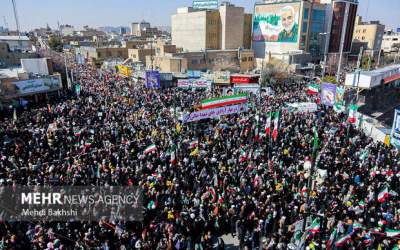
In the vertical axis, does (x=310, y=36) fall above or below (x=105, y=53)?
above

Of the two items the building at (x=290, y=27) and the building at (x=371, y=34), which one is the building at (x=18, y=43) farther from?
the building at (x=371, y=34)

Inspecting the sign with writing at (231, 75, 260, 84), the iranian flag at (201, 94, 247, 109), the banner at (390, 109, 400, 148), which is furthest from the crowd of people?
the sign with writing at (231, 75, 260, 84)

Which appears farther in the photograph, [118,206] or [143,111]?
[143,111]

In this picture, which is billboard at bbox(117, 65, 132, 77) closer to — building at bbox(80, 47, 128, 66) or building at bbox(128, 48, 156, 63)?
building at bbox(128, 48, 156, 63)

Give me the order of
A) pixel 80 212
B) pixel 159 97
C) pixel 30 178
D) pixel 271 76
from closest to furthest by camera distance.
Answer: pixel 80 212 < pixel 30 178 < pixel 159 97 < pixel 271 76

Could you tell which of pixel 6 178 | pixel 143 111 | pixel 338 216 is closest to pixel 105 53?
pixel 143 111

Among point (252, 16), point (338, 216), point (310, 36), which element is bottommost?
point (338, 216)

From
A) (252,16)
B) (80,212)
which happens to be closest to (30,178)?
(80,212)

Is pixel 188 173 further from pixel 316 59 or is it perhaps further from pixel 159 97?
pixel 316 59

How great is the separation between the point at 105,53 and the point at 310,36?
132ft

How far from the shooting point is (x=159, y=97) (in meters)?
24.1

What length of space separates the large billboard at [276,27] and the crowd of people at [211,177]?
41485 millimetres

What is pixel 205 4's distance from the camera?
60.2 m

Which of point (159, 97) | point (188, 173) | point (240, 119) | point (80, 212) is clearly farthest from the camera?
point (159, 97)
